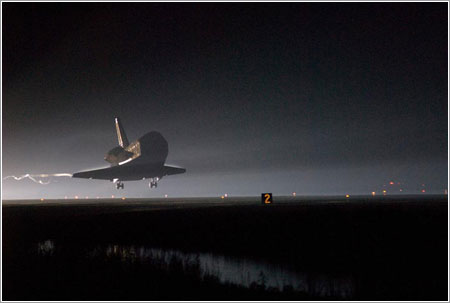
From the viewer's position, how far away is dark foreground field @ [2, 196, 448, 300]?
12766mm

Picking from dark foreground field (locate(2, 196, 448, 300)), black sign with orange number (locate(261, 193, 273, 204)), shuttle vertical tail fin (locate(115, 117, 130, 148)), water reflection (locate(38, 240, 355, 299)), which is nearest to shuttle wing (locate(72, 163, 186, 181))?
shuttle vertical tail fin (locate(115, 117, 130, 148))

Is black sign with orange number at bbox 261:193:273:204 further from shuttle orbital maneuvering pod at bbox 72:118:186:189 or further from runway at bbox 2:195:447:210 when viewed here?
shuttle orbital maneuvering pod at bbox 72:118:186:189

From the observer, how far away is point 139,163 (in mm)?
98625

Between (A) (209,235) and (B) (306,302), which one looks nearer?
(B) (306,302)

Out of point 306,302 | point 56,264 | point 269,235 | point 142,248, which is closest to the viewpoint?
point 306,302

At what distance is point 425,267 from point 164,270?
10253mm

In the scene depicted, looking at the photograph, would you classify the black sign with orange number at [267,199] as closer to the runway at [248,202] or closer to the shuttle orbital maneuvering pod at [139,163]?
the runway at [248,202]

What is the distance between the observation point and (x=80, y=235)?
85.3ft

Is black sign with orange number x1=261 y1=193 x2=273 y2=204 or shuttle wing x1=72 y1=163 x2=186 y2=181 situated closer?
black sign with orange number x1=261 y1=193 x2=273 y2=204

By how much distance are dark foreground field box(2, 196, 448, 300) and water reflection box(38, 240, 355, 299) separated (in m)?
0.04

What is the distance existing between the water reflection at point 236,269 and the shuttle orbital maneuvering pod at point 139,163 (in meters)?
75.1

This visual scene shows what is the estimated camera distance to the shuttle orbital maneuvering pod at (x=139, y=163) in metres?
98.0

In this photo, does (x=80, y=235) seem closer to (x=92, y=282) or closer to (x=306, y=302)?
(x=92, y=282)

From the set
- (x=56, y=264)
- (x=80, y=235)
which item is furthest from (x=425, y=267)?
(x=80, y=235)
